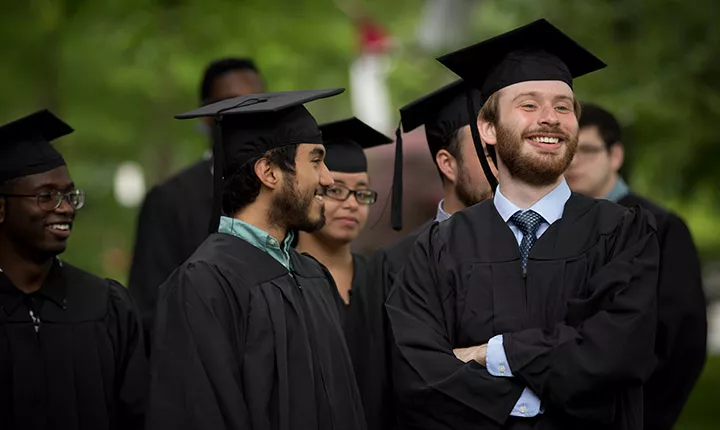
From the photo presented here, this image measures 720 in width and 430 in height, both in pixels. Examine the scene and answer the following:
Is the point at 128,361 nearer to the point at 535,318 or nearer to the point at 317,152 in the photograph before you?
the point at 317,152

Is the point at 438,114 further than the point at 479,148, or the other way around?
the point at 438,114

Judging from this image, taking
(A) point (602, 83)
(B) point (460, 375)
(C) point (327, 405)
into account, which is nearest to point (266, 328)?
(C) point (327, 405)

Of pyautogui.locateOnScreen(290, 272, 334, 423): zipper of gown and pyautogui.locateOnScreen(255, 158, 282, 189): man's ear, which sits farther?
pyautogui.locateOnScreen(255, 158, 282, 189): man's ear

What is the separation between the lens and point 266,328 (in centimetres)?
455

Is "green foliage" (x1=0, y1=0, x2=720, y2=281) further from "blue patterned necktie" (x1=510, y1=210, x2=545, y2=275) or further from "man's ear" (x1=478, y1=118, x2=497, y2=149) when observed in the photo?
"blue patterned necktie" (x1=510, y1=210, x2=545, y2=275)

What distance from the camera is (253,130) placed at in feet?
16.1

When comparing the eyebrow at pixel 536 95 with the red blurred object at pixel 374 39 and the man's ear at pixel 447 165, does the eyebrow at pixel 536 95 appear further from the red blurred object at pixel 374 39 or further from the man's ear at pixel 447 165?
the red blurred object at pixel 374 39

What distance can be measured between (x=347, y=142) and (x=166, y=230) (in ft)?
5.85

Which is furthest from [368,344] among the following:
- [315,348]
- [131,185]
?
[131,185]

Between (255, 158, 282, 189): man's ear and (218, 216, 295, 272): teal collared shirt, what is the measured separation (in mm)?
179

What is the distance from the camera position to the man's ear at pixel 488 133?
4.75 m

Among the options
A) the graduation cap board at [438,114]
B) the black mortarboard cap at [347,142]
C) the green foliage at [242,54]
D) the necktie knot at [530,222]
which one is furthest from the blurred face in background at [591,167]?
the green foliage at [242,54]

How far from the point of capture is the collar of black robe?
581 cm

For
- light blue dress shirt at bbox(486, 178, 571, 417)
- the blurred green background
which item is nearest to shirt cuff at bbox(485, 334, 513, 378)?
light blue dress shirt at bbox(486, 178, 571, 417)
